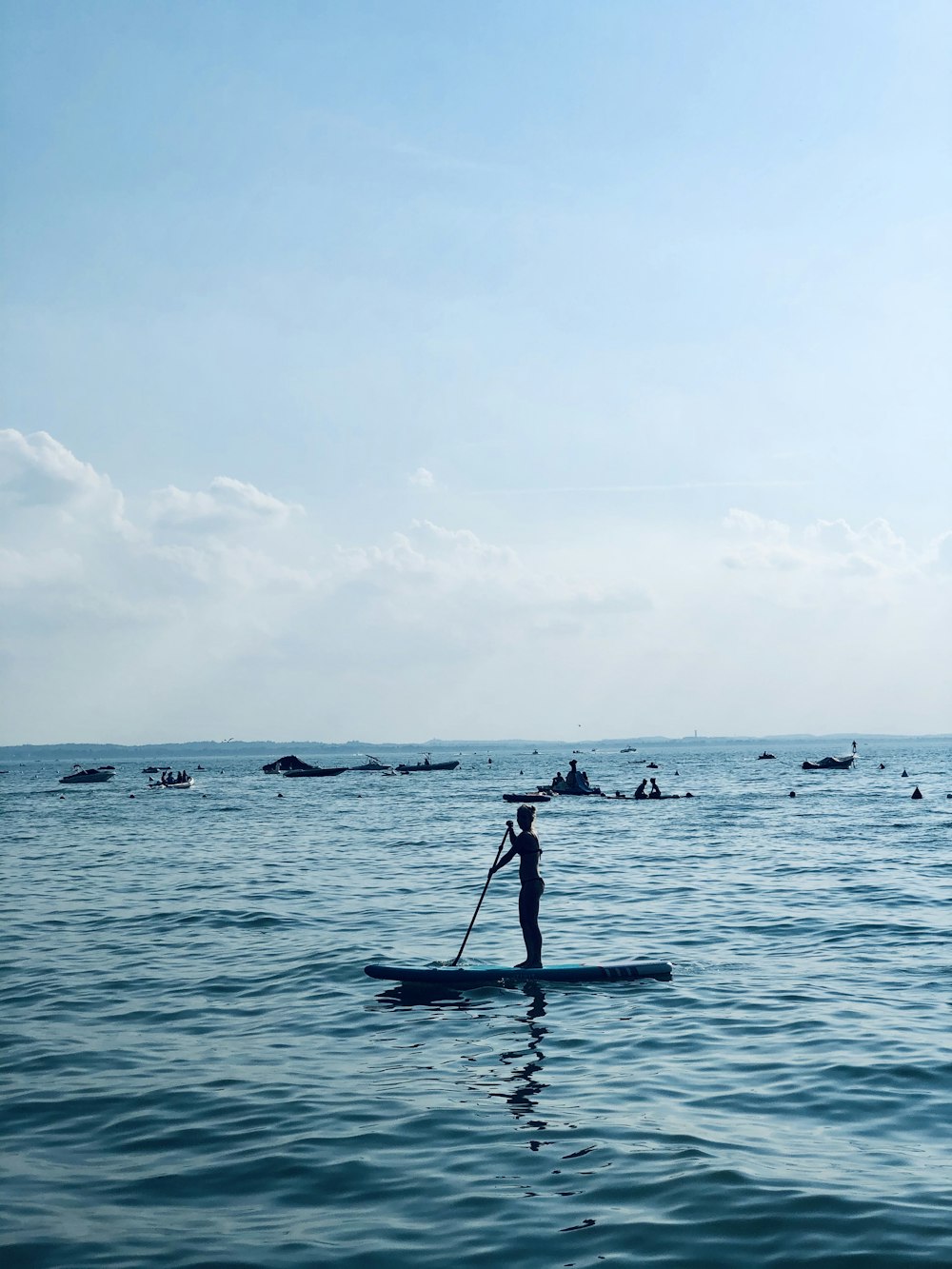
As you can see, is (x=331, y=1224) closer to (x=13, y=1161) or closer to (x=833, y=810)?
(x=13, y=1161)

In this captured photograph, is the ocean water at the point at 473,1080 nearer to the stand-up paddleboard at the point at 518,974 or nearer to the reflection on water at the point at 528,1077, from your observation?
the reflection on water at the point at 528,1077

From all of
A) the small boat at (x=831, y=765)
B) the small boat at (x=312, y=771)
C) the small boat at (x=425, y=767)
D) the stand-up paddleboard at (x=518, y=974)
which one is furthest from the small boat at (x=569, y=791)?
the stand-up paddleboard at (x=518, y=974)

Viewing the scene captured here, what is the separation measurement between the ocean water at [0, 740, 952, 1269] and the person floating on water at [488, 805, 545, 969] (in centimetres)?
114

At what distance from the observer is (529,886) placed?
17.3m

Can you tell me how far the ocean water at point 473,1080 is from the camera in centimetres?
836

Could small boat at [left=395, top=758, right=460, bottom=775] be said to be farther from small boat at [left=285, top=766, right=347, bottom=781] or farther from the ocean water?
the ocean water

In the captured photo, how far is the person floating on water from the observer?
1722cm

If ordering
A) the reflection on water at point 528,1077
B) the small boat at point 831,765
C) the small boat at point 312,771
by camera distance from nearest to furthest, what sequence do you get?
the reflection on water at point 528,1077 → the small boat at point 312,771 → the small boat at point 831,765

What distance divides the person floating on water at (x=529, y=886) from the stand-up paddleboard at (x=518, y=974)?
0.26m

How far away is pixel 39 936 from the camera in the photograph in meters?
21.9

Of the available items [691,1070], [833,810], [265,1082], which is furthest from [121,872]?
[833,810]

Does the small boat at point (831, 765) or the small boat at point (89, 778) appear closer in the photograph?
the small boat at point (89, 778)

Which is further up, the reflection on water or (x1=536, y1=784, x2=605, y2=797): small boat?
the reflection on water

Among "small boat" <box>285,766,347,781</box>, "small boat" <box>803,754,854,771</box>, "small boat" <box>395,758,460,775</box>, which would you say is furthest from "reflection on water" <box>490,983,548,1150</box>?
"small boat" <box>803,754,854,771</box>
